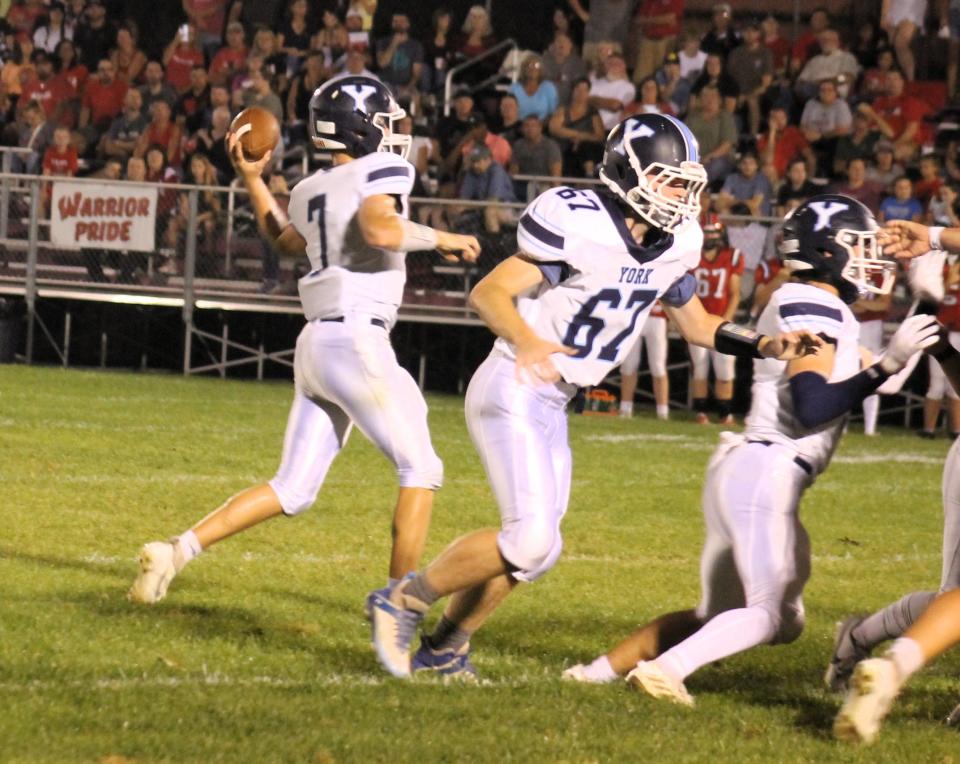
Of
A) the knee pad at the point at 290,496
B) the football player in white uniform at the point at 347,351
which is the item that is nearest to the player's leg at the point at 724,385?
the football player in white uniform at the point at 347,351

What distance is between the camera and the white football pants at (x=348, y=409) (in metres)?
5.82

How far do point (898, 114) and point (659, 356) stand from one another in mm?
3780

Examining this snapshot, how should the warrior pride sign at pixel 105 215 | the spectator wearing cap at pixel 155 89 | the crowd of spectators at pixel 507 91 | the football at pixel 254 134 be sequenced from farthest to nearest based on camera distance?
the spectator wearing cap at pixel 155 89
the crowd of spectators at pixel 507 91
the warrior pride sign at pixel 105 215
the football at pixel 254 134

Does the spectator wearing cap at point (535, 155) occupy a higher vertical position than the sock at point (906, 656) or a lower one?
higher

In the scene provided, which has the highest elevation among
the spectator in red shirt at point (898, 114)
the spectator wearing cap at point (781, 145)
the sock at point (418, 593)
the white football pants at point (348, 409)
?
the spectator in red shirt at point (898, 114)

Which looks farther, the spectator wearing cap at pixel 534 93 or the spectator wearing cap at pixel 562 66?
the spectator wearing cap at pixel 562 66

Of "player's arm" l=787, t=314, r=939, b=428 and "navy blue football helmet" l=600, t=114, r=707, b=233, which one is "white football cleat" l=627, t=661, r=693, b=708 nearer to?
"player's arm" l=787, t=314, r=939, b=428

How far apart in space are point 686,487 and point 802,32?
9.51 m

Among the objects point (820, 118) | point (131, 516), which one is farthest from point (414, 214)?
point (131, 516)

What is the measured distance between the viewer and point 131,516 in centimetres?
802

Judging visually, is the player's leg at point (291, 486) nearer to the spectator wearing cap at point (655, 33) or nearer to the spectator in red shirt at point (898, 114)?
the spectator in red shirt at point (898, 114)

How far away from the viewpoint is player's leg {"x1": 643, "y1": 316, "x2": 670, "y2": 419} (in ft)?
46.6

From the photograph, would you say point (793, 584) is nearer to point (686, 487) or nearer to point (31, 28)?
point (686, 487)

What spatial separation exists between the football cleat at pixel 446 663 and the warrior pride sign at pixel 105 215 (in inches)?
421
